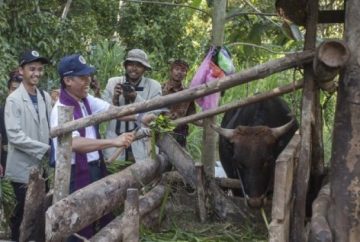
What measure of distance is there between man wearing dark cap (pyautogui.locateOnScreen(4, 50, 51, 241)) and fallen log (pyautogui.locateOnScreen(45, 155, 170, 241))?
39.7 inches

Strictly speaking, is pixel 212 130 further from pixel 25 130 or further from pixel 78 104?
pixel 78 104

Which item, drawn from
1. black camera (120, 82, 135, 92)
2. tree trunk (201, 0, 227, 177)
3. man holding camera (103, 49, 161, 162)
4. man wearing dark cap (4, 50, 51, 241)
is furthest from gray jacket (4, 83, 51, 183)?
tree trunk (201, 0, 227, 177)

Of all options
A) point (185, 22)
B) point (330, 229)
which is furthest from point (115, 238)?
point (185, 22)

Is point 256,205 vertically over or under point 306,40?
under

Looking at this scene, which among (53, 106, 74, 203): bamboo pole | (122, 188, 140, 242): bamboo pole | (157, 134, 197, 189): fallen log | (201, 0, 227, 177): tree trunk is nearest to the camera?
(122, 188, 140, 242): bamboo pole

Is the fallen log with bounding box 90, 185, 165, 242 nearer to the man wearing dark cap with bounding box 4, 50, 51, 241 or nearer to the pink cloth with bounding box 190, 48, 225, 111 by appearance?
the man wearing dark cap with bounding box 4, 50, 51, 241

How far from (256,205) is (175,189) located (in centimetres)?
84

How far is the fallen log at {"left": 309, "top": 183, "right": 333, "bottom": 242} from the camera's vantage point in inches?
136

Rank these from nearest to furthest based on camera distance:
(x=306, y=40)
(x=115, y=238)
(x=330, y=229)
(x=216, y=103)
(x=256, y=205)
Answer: (x=330, y=229) → (x=115, y=238) → (x=306, y=40) → (x=256, y=205) → (x=216, y=103)

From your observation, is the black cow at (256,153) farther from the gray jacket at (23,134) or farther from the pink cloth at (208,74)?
the gray jacket at (23,134)

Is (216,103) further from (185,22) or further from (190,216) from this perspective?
(185,22)

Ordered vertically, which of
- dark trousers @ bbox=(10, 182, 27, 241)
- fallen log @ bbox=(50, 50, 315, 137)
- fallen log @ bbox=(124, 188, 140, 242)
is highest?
fallen log @ bbox=(50, 50, 315, 137)

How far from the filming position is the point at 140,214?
4.75m

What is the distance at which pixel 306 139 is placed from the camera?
166 inches
